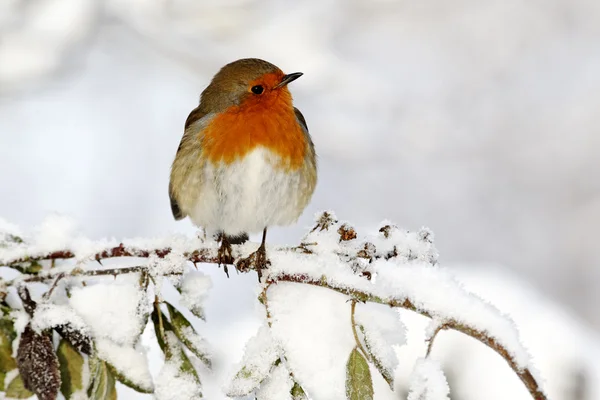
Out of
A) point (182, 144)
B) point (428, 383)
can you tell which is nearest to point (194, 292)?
point (428, 383)

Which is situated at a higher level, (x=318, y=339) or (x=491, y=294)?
(x=491, y=294)

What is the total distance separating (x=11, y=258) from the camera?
4.45 ft

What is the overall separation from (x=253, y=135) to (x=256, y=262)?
30.1 inches

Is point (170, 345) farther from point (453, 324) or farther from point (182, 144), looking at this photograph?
point (182, 144)

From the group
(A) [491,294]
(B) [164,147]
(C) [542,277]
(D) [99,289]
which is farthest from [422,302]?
(C) [542,277]

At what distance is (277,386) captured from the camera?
1275mm

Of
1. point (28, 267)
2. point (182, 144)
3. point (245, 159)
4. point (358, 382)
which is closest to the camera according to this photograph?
point (358, 382)

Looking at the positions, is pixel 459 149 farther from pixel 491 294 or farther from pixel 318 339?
pixel 318 339

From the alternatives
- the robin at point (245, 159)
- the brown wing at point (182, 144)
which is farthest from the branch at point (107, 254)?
the brown wing at point (182, 144)

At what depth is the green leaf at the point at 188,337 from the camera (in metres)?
1.38

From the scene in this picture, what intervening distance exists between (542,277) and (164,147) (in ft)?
8.63

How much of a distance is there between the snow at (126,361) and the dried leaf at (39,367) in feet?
0.27

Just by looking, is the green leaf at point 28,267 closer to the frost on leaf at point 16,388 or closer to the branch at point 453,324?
the frost on leaf at point 16,388

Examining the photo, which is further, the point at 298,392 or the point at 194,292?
the point at 194,292
